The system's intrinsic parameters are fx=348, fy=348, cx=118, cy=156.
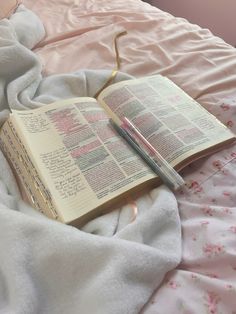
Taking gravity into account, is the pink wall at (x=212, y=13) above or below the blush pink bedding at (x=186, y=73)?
below

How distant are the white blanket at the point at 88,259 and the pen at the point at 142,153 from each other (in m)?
0.03

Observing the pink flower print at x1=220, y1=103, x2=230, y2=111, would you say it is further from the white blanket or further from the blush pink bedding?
the white blanket

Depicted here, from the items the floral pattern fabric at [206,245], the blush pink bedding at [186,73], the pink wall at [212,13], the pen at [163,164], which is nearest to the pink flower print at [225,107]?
the blush pink bedding at [186,73]

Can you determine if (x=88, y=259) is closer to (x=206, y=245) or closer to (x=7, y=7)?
(x=206, y=245)

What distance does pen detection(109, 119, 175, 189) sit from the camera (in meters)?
0.58

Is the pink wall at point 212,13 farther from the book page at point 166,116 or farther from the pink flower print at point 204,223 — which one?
the pink flower print at point 204,223

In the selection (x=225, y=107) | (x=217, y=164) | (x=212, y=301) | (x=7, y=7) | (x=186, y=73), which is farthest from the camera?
(x=7, y=7)

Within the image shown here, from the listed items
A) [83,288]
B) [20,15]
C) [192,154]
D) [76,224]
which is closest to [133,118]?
[192,154]

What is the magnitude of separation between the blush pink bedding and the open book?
A: 0.19ft

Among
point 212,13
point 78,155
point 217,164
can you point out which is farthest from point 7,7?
point 212,13

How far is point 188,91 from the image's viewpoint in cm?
83

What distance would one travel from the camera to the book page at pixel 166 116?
2.11 ft

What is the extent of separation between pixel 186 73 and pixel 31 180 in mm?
511

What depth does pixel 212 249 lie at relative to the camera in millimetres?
491
